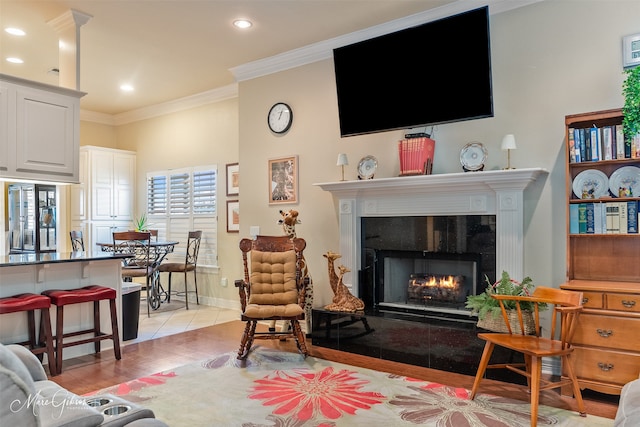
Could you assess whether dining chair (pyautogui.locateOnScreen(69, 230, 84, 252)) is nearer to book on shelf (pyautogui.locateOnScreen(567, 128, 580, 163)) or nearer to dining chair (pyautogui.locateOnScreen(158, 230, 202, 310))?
dining chair (pyautogui.locateOnScreen(158, 230, 202, 310))

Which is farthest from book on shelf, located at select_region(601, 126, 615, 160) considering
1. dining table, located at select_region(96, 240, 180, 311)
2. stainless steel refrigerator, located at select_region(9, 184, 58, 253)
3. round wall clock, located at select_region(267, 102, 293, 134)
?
stainless steel refrigerator, located at select_region(9, 184, 58, 253)

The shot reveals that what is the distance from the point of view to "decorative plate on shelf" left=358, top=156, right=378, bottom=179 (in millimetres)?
4168

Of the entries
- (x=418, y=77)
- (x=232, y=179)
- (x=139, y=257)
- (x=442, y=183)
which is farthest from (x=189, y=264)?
(x=418, y=77)

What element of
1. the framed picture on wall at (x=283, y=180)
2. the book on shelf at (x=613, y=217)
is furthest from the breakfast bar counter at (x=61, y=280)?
the book on shelf at (x=613, y=217)

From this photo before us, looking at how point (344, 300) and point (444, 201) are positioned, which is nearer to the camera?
point (444, 201)

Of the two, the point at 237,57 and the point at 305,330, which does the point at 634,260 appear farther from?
the point at 237,57

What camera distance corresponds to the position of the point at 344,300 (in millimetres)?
3945

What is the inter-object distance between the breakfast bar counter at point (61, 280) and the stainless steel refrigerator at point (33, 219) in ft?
10.2

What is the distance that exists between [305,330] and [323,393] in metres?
1.69

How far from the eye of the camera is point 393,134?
13.5ft

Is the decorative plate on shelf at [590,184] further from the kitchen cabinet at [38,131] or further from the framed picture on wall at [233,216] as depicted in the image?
the kitchen cabinet at [38,131]

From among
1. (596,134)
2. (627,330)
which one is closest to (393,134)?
(596,134)

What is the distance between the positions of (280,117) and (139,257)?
2.55 meters

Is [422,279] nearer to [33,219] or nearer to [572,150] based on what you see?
[572,150]
